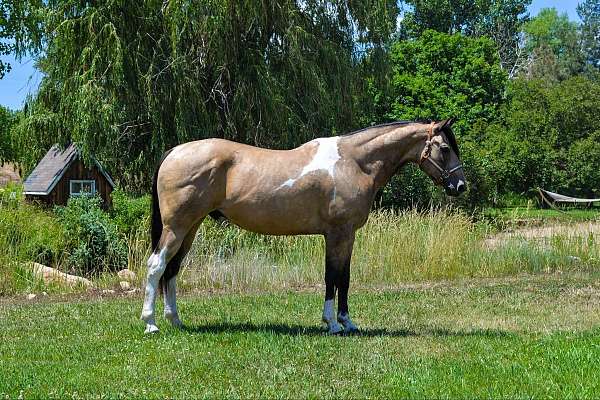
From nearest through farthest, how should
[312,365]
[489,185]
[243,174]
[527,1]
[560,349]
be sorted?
[312,365]
[560,349]
[243,174]
[489,185]
[527,1]

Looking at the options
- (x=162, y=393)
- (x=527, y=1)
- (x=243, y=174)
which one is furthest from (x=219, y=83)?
(x=527, y=1)

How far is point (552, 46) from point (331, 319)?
74.3 meters

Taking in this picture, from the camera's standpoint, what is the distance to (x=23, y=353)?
680 centimetres

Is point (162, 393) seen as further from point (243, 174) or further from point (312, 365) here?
point (243, 174)

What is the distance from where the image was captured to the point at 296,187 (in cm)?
758

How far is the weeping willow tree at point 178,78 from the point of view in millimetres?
18531

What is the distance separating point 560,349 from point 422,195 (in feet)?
54.5

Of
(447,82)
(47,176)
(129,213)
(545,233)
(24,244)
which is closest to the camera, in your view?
(24,244)

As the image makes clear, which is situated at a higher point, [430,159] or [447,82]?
[447,82]

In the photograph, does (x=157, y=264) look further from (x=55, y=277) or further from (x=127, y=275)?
(x=55, y=277)

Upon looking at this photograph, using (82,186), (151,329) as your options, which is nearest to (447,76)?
(82,186)

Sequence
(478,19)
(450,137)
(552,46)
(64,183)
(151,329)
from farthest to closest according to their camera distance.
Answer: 1. (552,46)
2. (478,19)
3. (64,183)
4. (450,137)
5. (151,329)

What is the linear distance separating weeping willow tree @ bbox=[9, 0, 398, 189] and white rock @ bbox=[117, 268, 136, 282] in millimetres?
6363

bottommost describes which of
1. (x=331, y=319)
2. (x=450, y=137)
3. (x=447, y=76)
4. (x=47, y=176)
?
(x=331, y=319)
